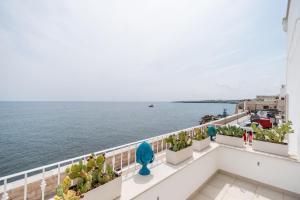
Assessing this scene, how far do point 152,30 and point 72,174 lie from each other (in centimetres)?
542

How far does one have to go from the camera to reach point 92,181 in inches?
62.7

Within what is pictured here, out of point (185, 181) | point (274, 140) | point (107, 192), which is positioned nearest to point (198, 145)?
point (185, 181)

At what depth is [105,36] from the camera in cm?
637

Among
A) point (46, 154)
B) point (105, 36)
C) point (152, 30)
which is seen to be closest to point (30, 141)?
point (46, 154)

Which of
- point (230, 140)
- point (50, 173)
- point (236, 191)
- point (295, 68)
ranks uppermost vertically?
point (295, 68)

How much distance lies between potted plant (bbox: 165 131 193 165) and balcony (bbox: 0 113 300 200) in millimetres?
91

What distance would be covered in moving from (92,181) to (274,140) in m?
3.99

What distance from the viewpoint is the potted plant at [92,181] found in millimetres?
1425

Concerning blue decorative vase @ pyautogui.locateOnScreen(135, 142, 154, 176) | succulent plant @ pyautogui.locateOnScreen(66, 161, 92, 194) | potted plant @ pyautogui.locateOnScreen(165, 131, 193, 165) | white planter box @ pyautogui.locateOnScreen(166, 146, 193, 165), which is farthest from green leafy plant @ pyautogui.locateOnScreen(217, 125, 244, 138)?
succulent plant @ pyautogui.locateOnScreen(66, 161, 92, 194)

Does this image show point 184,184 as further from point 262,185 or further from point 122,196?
point 262,185

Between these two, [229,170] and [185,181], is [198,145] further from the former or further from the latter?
[229,170]

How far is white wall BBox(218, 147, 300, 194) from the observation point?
9.93 ft

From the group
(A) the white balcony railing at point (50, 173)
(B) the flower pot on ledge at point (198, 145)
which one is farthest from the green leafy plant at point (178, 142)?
(B) the flower pot on ledge at point (198, 145)

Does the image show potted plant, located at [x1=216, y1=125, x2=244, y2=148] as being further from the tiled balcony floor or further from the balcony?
the tiled balcony floor
